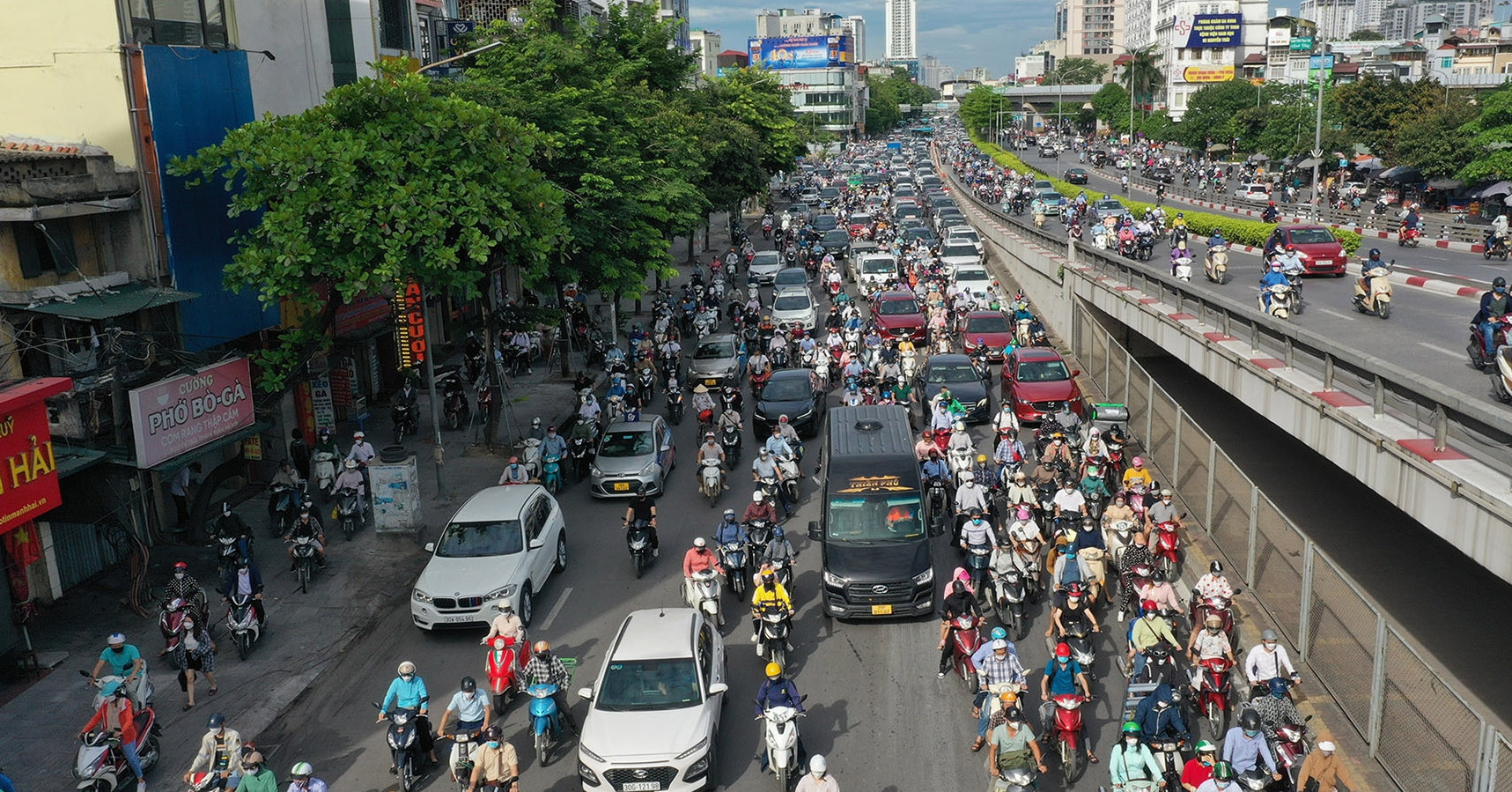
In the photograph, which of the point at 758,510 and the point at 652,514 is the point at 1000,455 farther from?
the point at 652,514

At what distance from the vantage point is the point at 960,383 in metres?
25.5

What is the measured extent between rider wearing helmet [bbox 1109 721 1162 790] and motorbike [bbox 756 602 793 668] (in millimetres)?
4761

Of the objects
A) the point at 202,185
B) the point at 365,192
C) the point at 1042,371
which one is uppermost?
the point at 202,185

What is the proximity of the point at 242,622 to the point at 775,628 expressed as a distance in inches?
281

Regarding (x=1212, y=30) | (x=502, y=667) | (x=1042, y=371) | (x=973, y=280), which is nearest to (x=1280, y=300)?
(x=1042, y=371)

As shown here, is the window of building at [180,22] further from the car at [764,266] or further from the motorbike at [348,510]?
the car at [764,266]

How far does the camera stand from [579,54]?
29688 mm

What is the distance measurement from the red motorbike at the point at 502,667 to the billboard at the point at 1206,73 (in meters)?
150

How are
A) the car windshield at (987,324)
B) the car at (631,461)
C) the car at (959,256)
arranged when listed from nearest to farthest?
the car at (631,461)
the car windshield at (987,324)
the car at (959,256)

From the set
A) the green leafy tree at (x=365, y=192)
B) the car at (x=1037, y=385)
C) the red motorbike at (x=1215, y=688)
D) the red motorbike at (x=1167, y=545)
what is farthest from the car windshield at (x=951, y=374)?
the red motorbike at (x=1215, y=688)

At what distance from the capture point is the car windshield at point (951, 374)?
25.7 m

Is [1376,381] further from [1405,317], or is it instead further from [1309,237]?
[1309,237]

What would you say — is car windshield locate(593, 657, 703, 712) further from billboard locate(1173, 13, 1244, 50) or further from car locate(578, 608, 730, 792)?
billboard locate(1173, 13, 1244, 50)

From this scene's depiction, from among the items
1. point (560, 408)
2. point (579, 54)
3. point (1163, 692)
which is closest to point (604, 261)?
point (560, 408)
